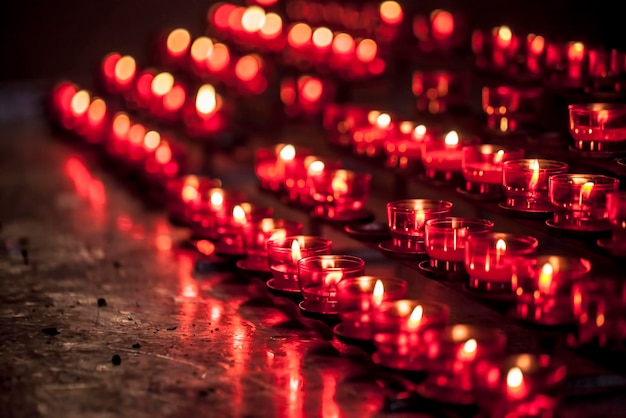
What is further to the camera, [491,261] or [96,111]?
[96,111]

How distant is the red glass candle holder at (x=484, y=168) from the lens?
2.91 meters

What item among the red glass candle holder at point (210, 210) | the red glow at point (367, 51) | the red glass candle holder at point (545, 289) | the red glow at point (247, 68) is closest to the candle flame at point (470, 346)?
the red glass candle holder at point (545, 289)

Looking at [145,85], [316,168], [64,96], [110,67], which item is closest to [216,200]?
[316,168]

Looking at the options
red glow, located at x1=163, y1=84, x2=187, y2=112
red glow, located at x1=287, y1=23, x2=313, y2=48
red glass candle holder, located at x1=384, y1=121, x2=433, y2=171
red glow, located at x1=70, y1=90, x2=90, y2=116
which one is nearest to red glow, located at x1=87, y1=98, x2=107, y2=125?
red glow, located at x1=70, y1=90, x2=90, y2=116

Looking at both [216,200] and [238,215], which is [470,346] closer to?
[238,215]

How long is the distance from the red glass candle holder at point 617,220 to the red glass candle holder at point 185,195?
1.61m

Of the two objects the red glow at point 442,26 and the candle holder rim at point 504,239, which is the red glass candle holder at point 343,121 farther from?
the candle holder rim at point 504,239

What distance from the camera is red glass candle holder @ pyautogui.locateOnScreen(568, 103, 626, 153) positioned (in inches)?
110

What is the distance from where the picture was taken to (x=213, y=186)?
397 cm

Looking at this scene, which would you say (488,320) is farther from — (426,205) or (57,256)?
(57,256)

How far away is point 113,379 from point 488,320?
104 cm

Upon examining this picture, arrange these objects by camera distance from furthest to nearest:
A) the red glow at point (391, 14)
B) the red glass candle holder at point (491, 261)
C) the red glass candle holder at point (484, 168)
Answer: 1. the red glow at point (391, 14)
2. the red glass candle holder at point (484, 168)
3. the red glass candle holder at point (491, 261)

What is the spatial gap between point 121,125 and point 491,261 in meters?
3.38

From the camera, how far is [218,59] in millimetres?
5672
